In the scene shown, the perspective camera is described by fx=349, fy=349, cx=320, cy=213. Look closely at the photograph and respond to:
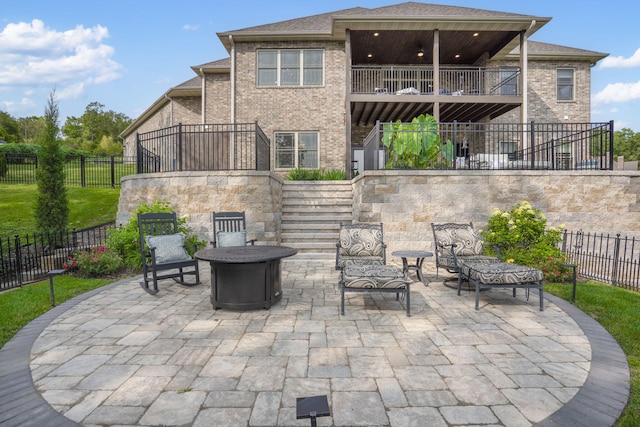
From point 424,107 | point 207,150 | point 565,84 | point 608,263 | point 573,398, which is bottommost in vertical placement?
point 573,398

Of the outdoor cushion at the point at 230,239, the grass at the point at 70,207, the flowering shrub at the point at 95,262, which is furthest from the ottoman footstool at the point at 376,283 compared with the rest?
the grass at the point at 70,207

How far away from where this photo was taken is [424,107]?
14969 millimetres

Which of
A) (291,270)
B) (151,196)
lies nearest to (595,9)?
(291,270)

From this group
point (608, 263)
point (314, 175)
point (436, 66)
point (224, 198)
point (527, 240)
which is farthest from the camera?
point (314, 175)

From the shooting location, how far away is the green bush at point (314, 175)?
13380mm

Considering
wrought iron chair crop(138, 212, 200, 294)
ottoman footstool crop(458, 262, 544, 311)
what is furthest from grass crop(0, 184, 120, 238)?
ottoman footstool crop(458, 262, 544, 311)

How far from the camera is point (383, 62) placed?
1727 cm

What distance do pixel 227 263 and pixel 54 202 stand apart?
26.6 feet

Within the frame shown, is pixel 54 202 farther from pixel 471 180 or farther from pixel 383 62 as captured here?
pixel 383 62

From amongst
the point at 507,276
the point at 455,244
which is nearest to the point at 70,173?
the point at 455,244

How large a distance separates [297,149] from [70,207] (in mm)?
8955

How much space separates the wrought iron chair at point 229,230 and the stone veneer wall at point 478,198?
10.5 ft

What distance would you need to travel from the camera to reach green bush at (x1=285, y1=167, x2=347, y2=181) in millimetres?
13380

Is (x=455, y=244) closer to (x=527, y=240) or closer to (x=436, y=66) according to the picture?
(x=527, y=240)
